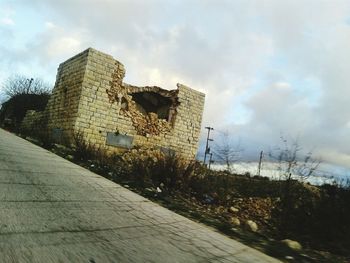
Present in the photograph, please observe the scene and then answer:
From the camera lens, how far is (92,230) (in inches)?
130

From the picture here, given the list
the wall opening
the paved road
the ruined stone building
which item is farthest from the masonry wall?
the paved road

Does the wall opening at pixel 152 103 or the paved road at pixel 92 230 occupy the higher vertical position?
the wall opening at pixel 152 103

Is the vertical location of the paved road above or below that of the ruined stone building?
below

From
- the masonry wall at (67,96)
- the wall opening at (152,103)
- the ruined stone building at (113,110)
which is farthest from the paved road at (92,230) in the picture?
the wall opening at (152,103)

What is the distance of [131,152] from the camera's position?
14625 millimetres

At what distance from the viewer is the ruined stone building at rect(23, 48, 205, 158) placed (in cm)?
1406

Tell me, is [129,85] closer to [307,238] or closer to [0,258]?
[307,238]

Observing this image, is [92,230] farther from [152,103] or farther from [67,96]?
[152,103]

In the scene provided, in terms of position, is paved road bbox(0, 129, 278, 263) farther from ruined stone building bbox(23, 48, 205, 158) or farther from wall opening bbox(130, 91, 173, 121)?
wall opening bbox(130, 91, 173, 121)

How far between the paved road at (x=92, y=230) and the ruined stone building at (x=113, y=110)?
8758 millimetres

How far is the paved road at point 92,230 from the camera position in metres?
2.70

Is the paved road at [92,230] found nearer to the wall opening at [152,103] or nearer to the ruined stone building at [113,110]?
the ruined stone building at [113,110]

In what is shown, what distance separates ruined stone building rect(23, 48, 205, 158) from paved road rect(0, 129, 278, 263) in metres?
8.76

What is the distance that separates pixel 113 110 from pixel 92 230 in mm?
11715
